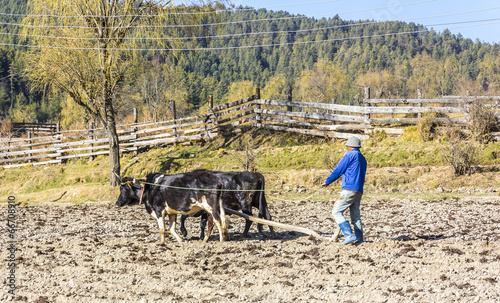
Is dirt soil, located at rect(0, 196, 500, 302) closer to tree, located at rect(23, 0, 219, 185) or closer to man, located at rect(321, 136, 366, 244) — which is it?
man, located at rect(321, 136, 366, 244)

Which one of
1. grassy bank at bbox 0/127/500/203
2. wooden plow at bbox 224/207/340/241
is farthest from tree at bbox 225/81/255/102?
wooden plow at bbox 224/207/340/241

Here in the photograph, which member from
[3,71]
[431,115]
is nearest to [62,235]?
[431,115]

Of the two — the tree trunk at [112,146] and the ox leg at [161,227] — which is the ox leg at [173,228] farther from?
the tree trunk at [112,146]

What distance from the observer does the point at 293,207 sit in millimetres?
14945

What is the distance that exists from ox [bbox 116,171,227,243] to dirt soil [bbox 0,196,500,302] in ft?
1.85

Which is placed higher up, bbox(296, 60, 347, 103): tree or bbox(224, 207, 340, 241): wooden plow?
bbox(296, 60, 347, 103): tree

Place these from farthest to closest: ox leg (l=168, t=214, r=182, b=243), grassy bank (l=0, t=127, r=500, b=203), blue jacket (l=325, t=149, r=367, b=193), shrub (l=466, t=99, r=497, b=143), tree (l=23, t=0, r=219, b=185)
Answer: shrub (l=466, t=99, r=497, b=143)
tree (l=23, t=0, r=219, b=185)
grassy bank (l=0, t=127, r=500, b=203)
ox leg (l=168, t=214, r=182, b=243)
blue jacket (l=325, t=149, r=367, b=193)

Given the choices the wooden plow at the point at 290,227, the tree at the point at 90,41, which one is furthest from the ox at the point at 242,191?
the tree at the point at 90,41

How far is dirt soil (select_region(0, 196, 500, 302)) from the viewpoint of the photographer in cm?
671

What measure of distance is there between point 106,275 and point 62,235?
456cm

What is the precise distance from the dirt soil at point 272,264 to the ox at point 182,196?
0.56 metres

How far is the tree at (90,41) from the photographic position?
18.5 m

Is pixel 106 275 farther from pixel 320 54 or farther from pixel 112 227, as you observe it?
pixel 320 54

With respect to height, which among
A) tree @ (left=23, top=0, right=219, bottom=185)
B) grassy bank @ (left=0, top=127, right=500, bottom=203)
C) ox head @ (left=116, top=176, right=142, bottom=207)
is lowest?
grassy bank @ (left=0, top=127, right=500, bottom=203)
